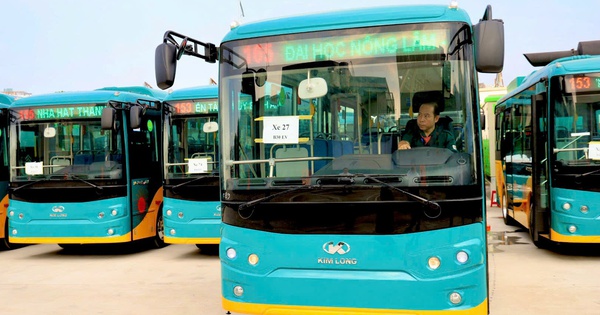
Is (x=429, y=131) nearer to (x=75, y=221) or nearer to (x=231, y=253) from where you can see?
(x=231, y=253)

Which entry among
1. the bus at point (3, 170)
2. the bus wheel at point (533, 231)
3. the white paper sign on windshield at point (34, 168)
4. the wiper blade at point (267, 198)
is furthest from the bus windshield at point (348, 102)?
the bus at point (3, 170)

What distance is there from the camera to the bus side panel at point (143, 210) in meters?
11.6

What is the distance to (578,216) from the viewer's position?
951cm

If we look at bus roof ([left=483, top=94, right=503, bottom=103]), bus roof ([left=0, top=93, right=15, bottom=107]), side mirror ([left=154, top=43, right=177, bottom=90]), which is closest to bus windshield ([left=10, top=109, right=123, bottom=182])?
bus roof ([left=0, top=93, right=15, bottom=107])

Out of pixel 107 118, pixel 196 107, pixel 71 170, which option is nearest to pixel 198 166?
pixel 196 107

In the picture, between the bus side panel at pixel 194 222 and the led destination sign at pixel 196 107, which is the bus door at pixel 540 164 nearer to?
the bus side panel at pixel 194 222

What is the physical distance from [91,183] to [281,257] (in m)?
6.70

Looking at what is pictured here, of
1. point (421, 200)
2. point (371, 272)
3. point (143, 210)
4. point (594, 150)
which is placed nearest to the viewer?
point (421, 200)

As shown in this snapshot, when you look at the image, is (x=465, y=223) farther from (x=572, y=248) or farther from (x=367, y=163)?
(x=572, y=248)

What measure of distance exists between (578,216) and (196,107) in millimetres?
6206

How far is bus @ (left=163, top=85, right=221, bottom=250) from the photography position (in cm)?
1072

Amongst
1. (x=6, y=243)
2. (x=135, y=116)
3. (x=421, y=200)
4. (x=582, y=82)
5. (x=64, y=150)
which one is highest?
(x=582, y=82)

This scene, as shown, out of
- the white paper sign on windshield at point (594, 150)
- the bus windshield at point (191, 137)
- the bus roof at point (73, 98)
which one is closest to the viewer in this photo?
the white paper sign on windshield at point (594, 150)

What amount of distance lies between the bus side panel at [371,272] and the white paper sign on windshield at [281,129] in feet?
2.53
